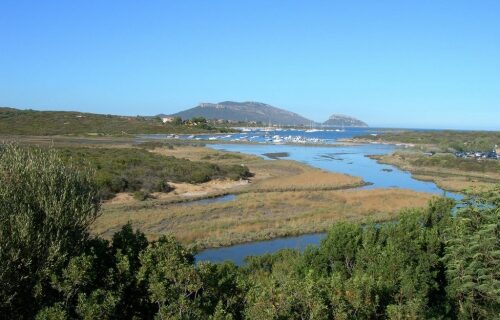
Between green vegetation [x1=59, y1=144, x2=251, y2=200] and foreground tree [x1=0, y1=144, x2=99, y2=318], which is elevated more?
foreground tree [x1=0, y1=144, x2=99, y2=318]

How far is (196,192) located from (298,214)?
45.0ft

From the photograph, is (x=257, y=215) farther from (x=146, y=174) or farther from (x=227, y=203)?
(x=146, y=174)

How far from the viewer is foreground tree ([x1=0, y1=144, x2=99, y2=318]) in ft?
32.7

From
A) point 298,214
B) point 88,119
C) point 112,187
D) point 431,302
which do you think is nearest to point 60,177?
point 431,302

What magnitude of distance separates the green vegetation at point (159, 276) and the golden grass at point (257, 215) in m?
14.6

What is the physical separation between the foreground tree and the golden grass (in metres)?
16.0

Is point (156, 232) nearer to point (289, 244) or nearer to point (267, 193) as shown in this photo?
point (289, 244)

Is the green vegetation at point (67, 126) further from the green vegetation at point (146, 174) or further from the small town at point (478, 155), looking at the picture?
the small town at point (478, 155)

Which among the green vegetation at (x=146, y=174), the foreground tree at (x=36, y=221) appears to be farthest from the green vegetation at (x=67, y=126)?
the foreground tree at (x=36, y=221)

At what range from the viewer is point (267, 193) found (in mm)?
47562

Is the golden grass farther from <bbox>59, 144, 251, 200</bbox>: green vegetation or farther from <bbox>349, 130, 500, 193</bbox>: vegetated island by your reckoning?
<bbox>349, 130, 500, 193</bbox>: vegetated island

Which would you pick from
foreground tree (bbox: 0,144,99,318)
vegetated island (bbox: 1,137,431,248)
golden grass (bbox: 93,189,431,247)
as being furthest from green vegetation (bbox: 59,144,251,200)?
foreground tree (bbox: 0,144,99,318)

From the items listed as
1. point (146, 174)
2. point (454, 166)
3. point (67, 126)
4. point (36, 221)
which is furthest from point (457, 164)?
point (67, 126)

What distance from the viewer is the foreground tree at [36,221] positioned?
9.96 meters
